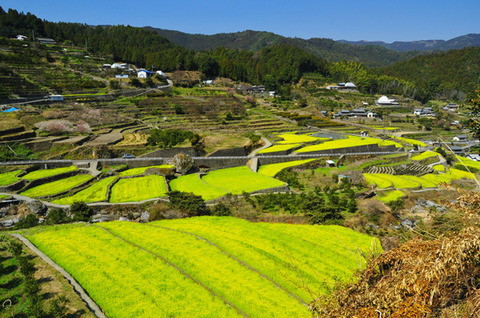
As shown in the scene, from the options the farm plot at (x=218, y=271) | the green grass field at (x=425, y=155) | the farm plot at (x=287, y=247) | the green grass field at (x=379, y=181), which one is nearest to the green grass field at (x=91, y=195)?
the farm plot at (x=218, y=271)

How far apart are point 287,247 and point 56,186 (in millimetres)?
22716

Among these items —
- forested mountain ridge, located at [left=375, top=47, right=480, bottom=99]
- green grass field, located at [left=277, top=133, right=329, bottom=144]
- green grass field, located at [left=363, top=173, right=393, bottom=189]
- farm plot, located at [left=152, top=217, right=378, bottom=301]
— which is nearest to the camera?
farm plot, located at [left=152, top=217, right=378, bottom=301]

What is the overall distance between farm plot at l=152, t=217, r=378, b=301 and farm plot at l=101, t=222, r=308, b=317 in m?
0.70

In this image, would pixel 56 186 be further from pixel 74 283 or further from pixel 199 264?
pixel 199 264

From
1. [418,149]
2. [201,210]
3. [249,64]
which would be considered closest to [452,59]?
[249,64]

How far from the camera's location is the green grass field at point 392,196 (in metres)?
28.2

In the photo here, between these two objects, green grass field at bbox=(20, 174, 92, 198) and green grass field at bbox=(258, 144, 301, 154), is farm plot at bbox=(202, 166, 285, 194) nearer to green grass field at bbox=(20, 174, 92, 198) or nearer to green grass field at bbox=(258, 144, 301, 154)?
green grass field at bbox=(258, 144, 301, 154)

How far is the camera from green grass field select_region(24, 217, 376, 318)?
11.6 meters

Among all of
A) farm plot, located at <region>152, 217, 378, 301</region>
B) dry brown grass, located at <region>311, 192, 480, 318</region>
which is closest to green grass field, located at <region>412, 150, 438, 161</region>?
farm plot, located at <region>152, 217, 378, 301</region>

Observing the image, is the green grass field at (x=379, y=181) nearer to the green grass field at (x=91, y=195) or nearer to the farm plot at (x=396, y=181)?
the farm plot at (x=396, y=181)

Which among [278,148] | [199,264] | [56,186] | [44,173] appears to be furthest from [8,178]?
[278,148]

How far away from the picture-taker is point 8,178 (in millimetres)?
27047

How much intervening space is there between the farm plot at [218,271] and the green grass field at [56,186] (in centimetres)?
1079

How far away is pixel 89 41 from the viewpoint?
98188mm
